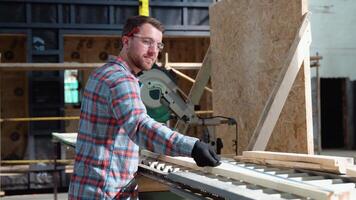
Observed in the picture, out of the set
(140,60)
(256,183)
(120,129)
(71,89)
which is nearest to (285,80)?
(256,183)

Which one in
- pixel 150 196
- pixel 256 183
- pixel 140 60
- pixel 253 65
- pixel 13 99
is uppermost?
pixel 253 65

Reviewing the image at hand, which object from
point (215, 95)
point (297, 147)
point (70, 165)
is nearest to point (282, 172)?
point (297, 147)

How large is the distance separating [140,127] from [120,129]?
8.7 inches

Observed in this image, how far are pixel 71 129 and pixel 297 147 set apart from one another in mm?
9044

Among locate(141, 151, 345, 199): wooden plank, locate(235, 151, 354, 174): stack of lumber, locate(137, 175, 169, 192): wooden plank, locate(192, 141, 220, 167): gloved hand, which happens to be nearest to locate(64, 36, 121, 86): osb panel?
locate(137, 175, 169, 192): wooden plank

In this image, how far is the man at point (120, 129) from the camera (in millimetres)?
2625

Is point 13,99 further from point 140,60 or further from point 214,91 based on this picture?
point 140,60

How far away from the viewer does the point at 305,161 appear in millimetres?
3416

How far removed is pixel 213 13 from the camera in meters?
6.79

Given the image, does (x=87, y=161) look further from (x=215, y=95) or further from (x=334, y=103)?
(x=334, y=103)

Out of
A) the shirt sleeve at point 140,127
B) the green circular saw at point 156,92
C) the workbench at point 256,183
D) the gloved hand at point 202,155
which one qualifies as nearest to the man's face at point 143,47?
the shirt sleeve at point 140,127

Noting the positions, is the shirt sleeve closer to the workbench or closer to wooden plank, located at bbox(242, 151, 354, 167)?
the workbench

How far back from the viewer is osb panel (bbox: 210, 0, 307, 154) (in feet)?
16.5

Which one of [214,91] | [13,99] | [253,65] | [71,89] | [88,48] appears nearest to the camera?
[253,65]
